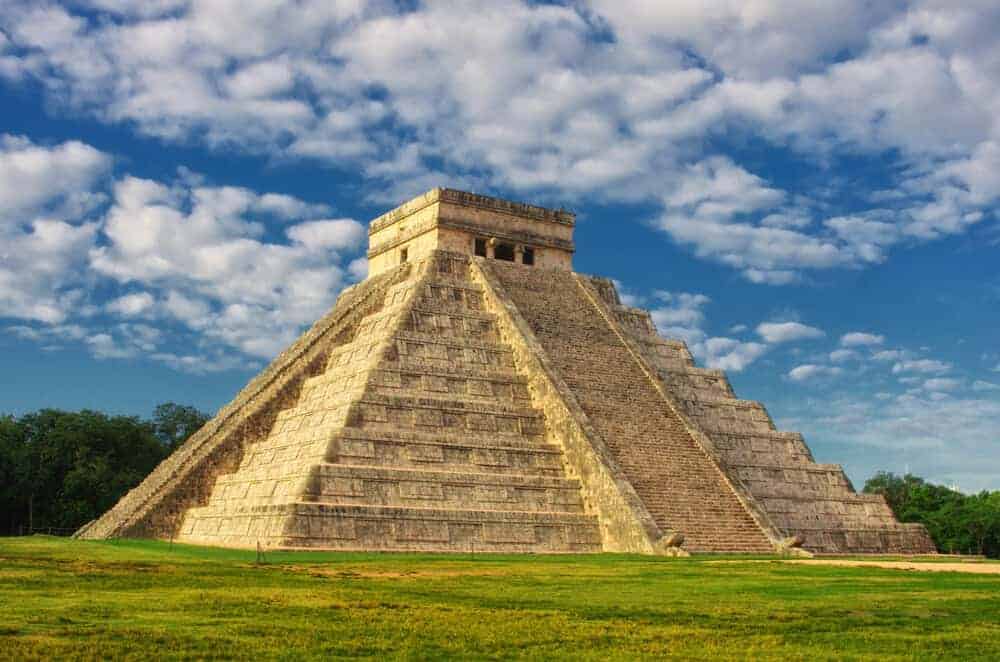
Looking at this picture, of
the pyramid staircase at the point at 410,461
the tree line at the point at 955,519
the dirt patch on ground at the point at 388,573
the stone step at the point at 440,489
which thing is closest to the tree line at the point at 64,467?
the pyramid staircase at the point at 410,461

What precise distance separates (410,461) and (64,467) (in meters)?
23.8

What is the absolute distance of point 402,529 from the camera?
88.8 feet

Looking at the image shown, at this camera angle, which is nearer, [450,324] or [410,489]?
[410,489]

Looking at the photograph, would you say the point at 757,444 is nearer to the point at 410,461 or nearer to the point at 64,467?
the point at 410,461

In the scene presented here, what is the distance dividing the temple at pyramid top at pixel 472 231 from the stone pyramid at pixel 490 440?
0.08m

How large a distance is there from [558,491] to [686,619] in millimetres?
17366

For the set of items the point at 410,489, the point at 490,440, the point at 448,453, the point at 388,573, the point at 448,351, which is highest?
the point at 448,351

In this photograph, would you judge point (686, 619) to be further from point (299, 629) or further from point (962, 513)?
point (962, 513)

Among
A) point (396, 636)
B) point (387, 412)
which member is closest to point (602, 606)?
point (396, 636)

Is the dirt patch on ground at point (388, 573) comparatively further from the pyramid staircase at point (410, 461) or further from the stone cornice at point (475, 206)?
the stone cornice at point (475, 206)

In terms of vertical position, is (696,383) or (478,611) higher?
(696,383)

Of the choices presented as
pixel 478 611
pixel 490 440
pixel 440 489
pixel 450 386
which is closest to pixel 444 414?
pixel 490 440

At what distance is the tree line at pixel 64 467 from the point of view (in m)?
45.9

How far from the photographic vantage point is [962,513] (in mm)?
52312
